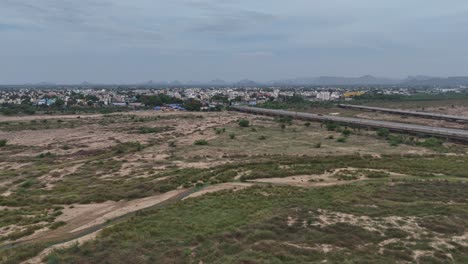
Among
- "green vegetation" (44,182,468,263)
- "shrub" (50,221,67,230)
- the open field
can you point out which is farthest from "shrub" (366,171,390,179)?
"shrub" (50,221,67,230)

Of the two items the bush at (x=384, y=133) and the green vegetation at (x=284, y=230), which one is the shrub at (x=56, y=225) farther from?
the bush at (x=384, y=133)

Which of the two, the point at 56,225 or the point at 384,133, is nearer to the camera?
the point at 56,225

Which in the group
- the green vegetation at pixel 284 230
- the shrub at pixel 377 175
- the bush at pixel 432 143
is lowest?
the bush at pixel 432 143

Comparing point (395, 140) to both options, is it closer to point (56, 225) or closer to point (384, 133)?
point (384, 133)

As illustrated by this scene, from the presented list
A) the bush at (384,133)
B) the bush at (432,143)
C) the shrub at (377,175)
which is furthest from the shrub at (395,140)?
the shrub at (377,175)

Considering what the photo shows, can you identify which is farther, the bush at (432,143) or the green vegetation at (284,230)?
the bush at (432,143)

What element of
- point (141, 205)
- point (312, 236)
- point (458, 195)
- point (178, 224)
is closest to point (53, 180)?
point (141, 205)

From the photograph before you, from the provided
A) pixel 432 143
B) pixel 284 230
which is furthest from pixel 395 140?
pixel 284 230

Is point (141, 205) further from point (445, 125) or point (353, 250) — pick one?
point (445, 125)
